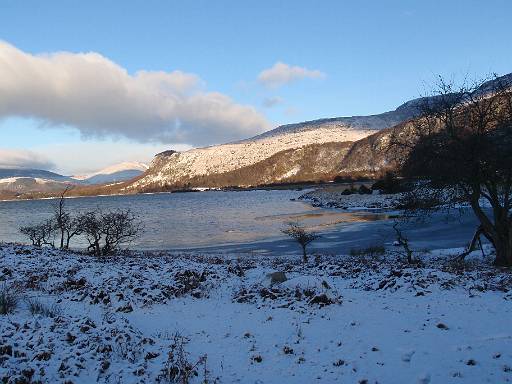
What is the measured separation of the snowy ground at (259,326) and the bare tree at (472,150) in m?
2.91

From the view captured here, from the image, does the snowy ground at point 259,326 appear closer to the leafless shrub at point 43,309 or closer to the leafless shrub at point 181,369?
the leafless shrub at point 181,369

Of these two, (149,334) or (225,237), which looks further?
(225,237)

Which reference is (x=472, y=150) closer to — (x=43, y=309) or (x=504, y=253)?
(x=504, y=253)

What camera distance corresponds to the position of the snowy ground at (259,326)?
25.9 ft

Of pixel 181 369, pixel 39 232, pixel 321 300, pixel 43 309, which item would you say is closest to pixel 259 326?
pixel 321 300

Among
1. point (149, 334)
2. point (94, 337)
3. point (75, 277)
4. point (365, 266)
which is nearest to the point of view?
point (94, 337)

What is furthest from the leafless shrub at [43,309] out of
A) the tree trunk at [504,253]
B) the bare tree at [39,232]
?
the bare tree at [39,232]

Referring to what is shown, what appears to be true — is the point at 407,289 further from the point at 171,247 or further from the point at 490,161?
the point at 171,247

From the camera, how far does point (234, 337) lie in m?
10.5

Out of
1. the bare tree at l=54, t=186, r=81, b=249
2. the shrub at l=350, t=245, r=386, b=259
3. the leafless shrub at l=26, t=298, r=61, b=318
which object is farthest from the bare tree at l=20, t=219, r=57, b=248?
the shrub at l=350, t=245, r=386, b=259

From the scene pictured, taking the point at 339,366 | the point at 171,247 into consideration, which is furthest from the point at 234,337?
the point at 171,247

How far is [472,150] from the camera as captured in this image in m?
16.4

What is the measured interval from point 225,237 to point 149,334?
29417 mm

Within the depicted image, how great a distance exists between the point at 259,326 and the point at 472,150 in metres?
11.1
